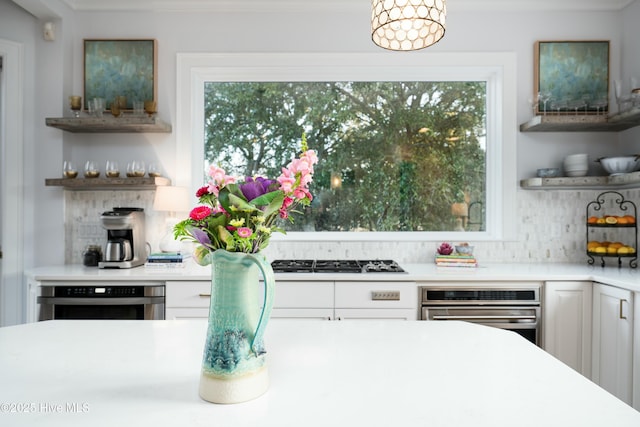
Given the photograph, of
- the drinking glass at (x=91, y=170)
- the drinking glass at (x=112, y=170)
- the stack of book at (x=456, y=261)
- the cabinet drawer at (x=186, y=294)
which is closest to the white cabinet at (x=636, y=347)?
the stack of book at (x=456, y=261)

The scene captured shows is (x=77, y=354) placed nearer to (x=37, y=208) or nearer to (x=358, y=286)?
(x=358, y=286)

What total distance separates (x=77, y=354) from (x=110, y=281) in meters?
1.52

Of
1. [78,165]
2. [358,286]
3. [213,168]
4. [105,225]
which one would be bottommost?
[358,286]

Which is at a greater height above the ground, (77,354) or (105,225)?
(105,225)

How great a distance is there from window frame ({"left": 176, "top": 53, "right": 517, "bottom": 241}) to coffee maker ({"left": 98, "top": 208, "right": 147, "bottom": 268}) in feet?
1.63

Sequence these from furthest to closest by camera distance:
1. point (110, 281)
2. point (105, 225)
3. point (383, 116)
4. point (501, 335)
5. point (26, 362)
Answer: point (383, 116) → point (105, 225) → point (110, 281) → point (501, 335) → point (26, 362)

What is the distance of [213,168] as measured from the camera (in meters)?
0.78

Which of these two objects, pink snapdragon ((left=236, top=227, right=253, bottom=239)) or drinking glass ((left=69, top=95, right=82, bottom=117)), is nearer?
pink snapdragon ((left=236, top=227, right=253, bottom=239))

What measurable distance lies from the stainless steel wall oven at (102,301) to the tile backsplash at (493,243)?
661 mm

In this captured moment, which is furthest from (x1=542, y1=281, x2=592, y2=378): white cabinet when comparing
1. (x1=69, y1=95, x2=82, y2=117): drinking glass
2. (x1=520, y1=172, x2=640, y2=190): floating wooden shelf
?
(x1=69, y1=95, x2=82, y2=117): drinking glass

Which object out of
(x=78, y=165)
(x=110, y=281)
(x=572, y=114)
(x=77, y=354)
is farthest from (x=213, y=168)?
(x=572, y=114)

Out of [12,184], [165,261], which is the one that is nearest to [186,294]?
[165,261]

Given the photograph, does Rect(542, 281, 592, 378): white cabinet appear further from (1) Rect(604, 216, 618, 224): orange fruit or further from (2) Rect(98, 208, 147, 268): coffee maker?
(2) Rect(98, 208, 147, 268): coffee maker

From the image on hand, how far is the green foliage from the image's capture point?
3.14 meters
